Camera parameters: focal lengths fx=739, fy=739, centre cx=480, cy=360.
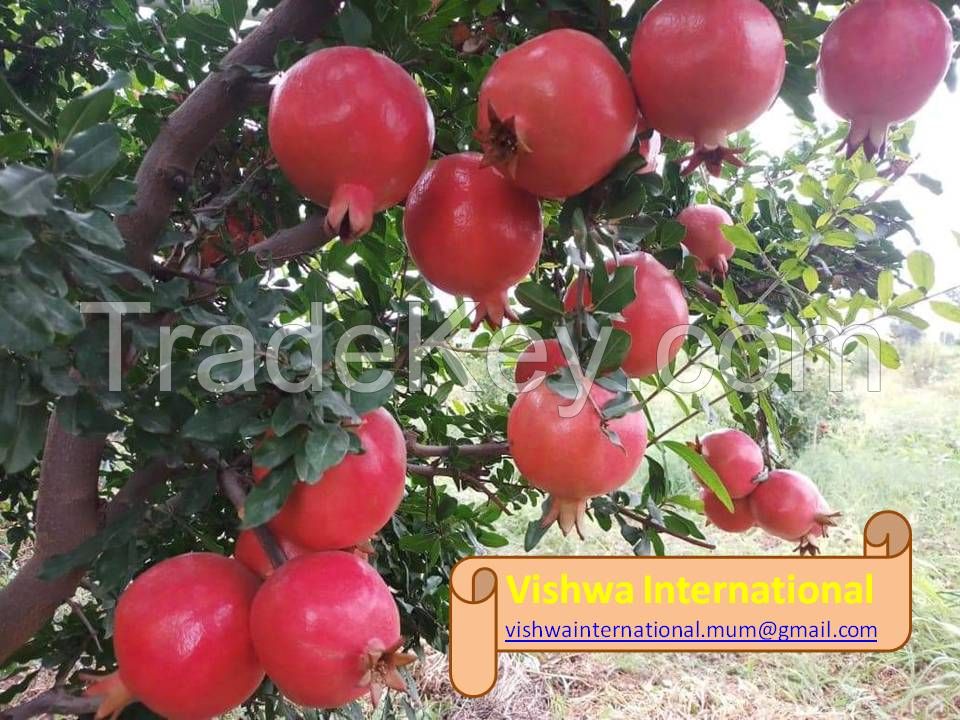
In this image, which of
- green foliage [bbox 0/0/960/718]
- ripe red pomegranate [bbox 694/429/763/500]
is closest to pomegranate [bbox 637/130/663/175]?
green foliage [bbox 0/0/960/718]

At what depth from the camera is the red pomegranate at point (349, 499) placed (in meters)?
0.59

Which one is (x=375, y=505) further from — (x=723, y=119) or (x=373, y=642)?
(x=723, y=119)

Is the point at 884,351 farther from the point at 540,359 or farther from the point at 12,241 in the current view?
the point at 12,241

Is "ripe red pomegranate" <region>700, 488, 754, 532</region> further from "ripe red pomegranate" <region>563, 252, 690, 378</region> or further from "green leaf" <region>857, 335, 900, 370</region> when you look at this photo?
"ripe red pomegranate" <region>563, 252, 690, 378</region>

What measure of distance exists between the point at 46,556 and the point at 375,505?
1.37 ft

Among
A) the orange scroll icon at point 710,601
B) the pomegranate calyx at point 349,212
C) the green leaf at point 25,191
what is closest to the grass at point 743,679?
the orange scroll icon at point 710,601

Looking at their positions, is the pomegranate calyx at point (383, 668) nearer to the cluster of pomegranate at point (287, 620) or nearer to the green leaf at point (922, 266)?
the cluster of pomegranate at point (287, 620)

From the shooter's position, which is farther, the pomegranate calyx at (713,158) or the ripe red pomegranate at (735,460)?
the ripe red pomegranate at (735,460)

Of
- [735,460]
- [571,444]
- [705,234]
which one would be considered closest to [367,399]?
[571,444]

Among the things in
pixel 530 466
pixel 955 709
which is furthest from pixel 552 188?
pixel 955 709

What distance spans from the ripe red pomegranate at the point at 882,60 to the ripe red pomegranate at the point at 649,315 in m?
0.19

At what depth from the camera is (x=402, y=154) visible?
23.1 inches

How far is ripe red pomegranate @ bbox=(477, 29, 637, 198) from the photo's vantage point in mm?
529

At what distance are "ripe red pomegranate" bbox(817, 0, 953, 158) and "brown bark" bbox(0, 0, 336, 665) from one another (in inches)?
17.9
